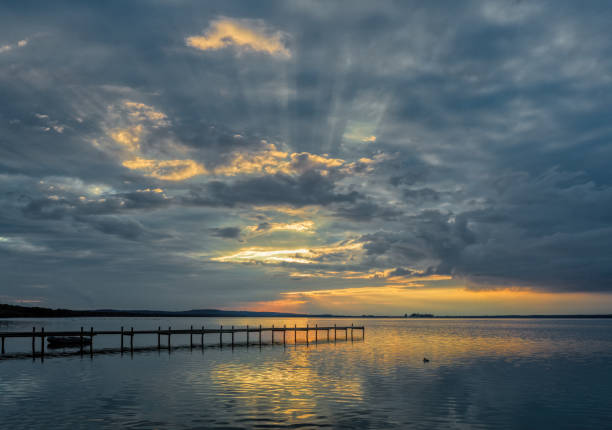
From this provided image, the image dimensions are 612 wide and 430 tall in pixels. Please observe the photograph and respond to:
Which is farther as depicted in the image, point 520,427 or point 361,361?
point 361,361

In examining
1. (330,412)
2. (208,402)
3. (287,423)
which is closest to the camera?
(287,423)

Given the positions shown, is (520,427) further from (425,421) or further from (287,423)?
(287,423)

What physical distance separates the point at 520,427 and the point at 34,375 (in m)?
40.6

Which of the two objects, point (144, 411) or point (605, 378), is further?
point (605, 378)

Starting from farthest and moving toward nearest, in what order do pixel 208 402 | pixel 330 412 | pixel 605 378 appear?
pixel 605 378 < pixel 208 402 < pixel 330 412

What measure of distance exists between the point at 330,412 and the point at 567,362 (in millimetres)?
45122

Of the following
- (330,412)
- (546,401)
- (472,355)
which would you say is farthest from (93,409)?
(472,355)

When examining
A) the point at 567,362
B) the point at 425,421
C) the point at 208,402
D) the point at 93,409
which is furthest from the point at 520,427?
the point at 567,362

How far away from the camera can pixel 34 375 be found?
43.9 meters

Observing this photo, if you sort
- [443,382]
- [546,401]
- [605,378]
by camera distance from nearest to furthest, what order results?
[546,401]
[443,382]
[605,378]

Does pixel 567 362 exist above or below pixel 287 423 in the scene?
below

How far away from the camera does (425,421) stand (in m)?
27.3

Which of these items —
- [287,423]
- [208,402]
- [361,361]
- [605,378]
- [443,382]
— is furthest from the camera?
[361,361]

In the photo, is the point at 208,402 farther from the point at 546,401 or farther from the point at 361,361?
the point at 361,361
